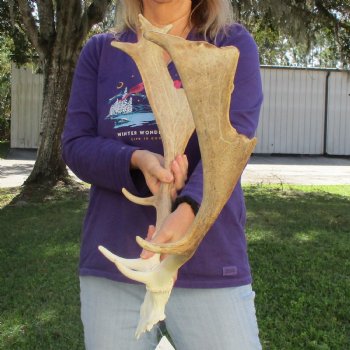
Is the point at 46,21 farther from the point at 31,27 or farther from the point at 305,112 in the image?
the point at 305,112

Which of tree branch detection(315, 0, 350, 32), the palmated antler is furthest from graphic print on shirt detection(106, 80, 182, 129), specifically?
tree branch detection(315, 0, 350, 32)

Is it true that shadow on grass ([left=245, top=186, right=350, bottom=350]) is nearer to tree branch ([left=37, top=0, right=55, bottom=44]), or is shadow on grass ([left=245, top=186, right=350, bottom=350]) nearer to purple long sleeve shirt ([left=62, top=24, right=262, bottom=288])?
purple long sleeve shirt ([left=62, top=24, right=262, bottom=288])

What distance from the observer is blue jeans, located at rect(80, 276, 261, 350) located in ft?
5.62

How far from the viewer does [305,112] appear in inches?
890

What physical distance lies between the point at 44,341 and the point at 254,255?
2823mm

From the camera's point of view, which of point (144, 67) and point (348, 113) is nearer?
point (144, 67)

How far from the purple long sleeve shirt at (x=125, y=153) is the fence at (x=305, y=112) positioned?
20710mm

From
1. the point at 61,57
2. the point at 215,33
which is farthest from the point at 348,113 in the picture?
the point at 215,33

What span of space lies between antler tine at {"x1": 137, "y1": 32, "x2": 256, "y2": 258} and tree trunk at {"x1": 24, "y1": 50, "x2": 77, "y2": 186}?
905cm

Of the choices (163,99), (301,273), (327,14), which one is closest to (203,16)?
(163,99)

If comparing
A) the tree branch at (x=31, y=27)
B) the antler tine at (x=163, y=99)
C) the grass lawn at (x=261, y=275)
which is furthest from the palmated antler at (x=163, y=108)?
the tree branch at (x=31, y=27)

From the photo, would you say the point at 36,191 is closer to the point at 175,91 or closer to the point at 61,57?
the point at 61,57

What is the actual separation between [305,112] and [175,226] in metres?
21.9

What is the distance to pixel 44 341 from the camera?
4160 mm
